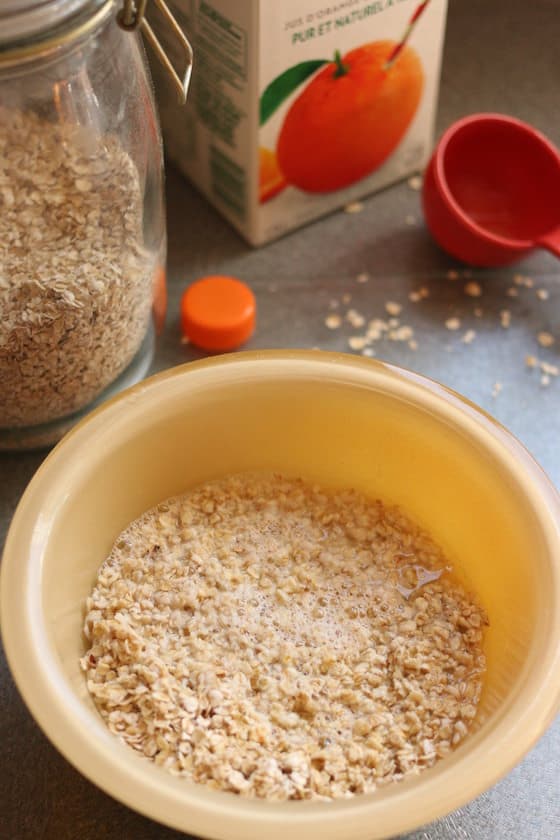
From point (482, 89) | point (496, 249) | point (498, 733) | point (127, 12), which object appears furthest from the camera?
point (482, 89)

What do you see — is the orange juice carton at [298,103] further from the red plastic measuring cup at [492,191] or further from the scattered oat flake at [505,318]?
the scattered oat flake at [505,318]

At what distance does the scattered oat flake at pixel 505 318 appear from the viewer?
966mm

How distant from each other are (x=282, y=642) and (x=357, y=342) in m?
0.37

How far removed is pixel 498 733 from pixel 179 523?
0.95 feet

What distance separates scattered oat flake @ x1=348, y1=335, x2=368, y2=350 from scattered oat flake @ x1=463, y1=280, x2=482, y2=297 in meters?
0.13

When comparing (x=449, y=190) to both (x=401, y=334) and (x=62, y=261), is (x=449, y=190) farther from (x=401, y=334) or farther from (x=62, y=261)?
(x=62, y=261)

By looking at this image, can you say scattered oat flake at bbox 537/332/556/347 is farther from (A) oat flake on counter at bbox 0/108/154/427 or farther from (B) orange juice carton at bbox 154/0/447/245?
(A) oat flake on counter at bbox 0/108/154/427

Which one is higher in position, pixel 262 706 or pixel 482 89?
pixel 482 89

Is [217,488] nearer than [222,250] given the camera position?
Yes

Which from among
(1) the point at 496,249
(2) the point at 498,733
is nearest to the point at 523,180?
(1) the point at 496,249

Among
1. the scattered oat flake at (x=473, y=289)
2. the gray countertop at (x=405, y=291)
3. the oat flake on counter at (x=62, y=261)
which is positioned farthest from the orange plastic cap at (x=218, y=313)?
the scattered oat flake at (x=473, y=289)

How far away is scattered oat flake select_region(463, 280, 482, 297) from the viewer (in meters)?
0.99

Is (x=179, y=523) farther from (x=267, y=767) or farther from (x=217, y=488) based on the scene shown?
(x=267, y=767)

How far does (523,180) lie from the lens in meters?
1.02
